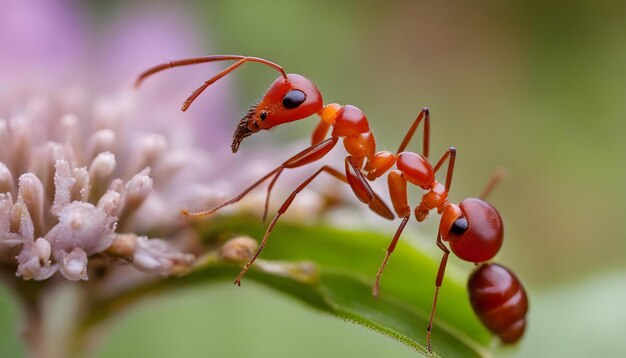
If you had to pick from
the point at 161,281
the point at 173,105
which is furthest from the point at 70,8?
the point at 161,281

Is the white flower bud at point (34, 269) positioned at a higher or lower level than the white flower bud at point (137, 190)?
lower

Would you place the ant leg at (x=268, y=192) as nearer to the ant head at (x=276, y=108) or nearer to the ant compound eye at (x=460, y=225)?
the ant head at (x=276, y=108)

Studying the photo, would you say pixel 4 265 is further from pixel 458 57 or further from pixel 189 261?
pixel 458 57

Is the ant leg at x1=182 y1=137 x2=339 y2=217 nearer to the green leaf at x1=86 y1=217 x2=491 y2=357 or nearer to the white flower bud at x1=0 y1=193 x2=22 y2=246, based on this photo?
the green leaf at x1=86 y1=217 x2=491 y2=357

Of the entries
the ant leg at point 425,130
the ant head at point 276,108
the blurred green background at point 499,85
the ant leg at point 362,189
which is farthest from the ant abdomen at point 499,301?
the blurred green background at point 499,85

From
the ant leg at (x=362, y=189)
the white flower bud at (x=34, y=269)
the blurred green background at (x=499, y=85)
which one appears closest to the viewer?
the white flower bud at (x=34, y=269)

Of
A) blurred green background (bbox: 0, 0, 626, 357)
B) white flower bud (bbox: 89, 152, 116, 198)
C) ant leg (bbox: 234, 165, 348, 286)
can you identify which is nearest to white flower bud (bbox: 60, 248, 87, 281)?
white flower bud (bbox: 89, 152, 116, 198)

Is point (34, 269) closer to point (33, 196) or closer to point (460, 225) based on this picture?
point (33, 196)

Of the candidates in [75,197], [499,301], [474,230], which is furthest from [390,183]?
[75,197]
